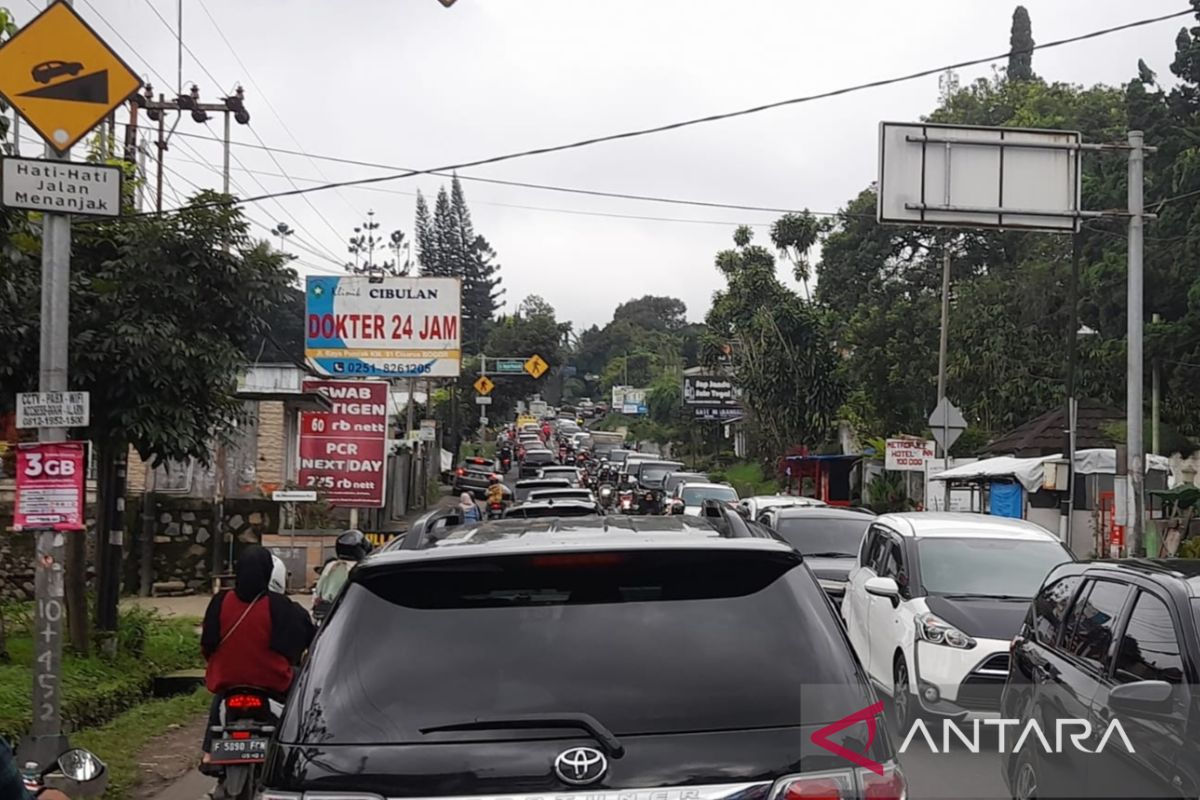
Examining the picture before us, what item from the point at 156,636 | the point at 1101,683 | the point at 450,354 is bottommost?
→ the point at 156,636

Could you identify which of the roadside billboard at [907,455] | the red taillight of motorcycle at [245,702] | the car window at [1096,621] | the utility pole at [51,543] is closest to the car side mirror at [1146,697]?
the car window at [1096,621]

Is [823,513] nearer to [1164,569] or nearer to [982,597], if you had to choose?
[982,597]

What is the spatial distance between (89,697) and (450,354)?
1762 centimetres

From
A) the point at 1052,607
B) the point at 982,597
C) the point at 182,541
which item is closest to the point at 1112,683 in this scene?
the point at 1052,607

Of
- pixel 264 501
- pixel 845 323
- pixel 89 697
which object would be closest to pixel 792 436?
pixel 845 323

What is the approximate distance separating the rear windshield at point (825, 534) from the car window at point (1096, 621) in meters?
9.89

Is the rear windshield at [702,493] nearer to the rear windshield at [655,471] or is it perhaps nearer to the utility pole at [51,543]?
the rear windshield at [655,471]

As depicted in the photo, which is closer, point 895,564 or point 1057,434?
point 895,564

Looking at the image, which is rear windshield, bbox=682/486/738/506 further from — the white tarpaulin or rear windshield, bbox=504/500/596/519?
rear windshield, bbox=504/500/596/519

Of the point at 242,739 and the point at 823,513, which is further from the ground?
the point at 823,513

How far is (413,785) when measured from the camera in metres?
3.47

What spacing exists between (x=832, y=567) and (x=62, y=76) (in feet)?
33.7

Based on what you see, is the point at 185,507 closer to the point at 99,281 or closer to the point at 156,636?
the point at 156,636

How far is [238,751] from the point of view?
22.5ft
